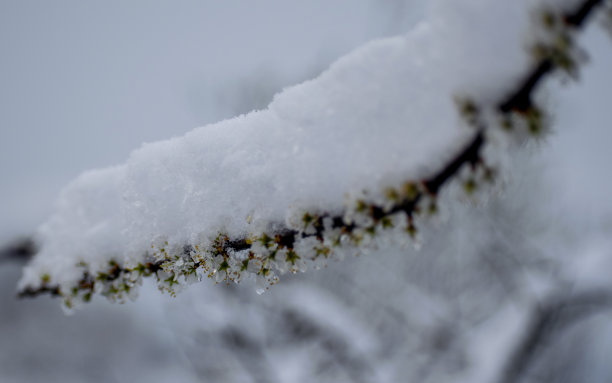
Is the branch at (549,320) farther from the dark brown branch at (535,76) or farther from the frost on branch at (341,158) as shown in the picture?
the dark brown branch at (535,76)

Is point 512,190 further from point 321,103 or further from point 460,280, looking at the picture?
point 321,103

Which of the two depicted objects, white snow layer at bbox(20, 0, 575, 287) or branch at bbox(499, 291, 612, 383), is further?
branch at bbox(499, 291, 612, 383)

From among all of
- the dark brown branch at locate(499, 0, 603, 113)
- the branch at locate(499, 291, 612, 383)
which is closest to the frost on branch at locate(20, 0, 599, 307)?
the dark brown branch at locate(499, 0, 603, 113)

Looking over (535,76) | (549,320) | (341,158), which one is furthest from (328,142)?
(549,320)

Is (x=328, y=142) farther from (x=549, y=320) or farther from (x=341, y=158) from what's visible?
(x=549, y=320)

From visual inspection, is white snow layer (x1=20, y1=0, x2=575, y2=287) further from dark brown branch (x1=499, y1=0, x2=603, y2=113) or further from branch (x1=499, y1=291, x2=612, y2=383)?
branch (x1=499, y1=291, x2=612, y2=383)

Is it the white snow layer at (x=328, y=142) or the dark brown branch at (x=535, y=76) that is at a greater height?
the white snow layer at (x=328, y=142)

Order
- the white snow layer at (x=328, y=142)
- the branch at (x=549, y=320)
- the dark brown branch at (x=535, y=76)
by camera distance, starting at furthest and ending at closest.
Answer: the branch at (x=549, y=320) < the white snow layer at (x=328, y=142) < the dark brown branch at (x=535, y=76)

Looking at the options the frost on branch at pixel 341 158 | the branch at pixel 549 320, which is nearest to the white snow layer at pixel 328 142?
the frost on branch at pixel 341 158

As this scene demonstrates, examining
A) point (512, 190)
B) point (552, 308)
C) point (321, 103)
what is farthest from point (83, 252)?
point (512, 190)
